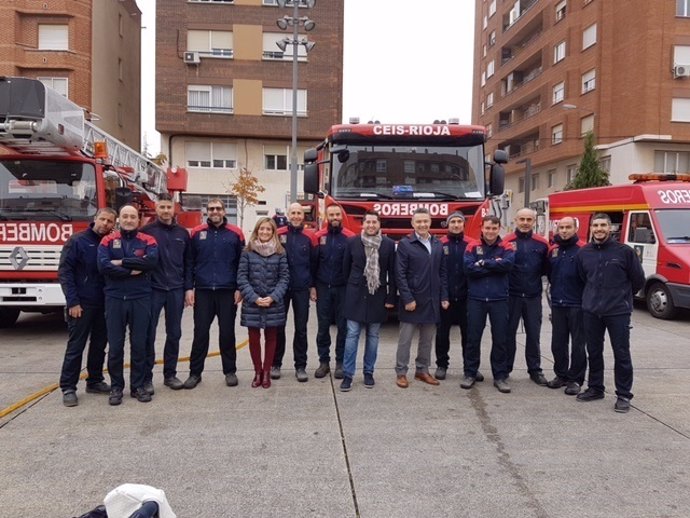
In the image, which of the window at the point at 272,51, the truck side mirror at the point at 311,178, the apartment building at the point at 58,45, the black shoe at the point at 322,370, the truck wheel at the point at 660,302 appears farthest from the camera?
the window at the point at 272,51

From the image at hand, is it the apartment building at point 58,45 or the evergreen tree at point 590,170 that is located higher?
the apartment building at point 58,45

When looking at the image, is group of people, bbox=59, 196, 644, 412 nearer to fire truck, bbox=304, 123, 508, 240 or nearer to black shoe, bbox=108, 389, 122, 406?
black shoe, bbox=108, 389, 122, 406

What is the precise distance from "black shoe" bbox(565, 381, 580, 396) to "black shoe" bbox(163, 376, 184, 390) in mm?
3995

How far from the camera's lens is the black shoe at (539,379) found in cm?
615

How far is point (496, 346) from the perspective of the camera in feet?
19.5

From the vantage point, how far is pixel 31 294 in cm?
829

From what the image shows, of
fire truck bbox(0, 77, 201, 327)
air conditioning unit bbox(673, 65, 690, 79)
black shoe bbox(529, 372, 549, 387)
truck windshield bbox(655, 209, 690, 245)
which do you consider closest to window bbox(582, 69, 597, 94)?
air conditioning unit bbox(673, 65, 690, 79)

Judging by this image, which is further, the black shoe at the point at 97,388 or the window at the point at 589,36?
the window at the point at 589,36

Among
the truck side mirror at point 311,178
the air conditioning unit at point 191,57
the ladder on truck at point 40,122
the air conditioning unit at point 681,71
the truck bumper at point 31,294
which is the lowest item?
the truck bumper at point 31,294

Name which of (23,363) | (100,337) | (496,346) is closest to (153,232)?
(100,337)

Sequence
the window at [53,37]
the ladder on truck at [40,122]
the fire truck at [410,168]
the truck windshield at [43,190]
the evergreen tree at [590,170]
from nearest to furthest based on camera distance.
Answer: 1. the ladder on truck at [40,122]
2. the truck windshield at [43,190]
3. the fire truck at [410,168]
4. the window at [53,37]
5. the evergreen tree at [590,170]

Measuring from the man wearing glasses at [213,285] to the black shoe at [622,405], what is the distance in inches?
149

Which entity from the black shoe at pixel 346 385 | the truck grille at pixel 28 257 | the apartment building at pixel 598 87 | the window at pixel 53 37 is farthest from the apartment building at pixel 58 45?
the black shoe at pixel 346 385

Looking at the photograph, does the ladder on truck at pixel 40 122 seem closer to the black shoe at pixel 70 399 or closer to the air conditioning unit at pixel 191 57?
the black shoe at pixel 70 399
